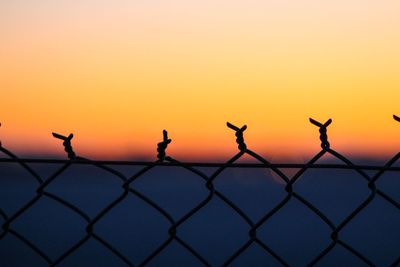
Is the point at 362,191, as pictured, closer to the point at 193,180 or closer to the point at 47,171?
the point at 193,180

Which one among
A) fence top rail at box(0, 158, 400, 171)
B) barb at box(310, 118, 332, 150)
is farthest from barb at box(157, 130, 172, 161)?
barb at box(310, 118, 332, 150)

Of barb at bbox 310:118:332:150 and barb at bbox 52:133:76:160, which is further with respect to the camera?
barb at bbox 52:133:76:160

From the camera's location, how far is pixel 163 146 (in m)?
1.31

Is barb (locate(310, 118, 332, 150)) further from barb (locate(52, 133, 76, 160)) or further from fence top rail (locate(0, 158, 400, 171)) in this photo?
barb (locate(52, 133, 76, 160))

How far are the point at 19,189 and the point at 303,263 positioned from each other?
766cm

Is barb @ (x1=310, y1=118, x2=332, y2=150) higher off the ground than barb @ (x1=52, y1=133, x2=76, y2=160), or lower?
lower

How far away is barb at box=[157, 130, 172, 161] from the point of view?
1.29 meters

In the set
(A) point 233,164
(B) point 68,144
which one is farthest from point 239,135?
(B) point 68,144

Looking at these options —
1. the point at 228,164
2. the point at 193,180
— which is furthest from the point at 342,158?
the point at 193,180

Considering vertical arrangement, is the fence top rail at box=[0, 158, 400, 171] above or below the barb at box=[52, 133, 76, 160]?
below

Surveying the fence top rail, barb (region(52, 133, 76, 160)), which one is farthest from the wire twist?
barb (region(52, 133, 76, 160))

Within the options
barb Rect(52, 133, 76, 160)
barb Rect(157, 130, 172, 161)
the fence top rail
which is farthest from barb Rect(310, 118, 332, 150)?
barb Rect(52, 133, 76, 160)

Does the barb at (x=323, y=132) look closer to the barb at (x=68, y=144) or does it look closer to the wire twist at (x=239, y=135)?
the wire twist at (x=239, y=135)

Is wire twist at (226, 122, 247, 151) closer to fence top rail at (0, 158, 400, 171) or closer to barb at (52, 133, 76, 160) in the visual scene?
fence top rail at (0, 158, 400, 171)
